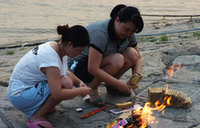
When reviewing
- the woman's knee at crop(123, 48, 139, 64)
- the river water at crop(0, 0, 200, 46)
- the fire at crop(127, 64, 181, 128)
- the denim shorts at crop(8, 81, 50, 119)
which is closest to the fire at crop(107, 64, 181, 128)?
the fire at crop(127, 64, 181, 128)

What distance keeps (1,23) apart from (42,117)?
37.0 feet

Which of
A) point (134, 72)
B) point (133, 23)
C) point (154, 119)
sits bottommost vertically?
point (154, 119)

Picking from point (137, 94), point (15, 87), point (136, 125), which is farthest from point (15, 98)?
point (137, 94)

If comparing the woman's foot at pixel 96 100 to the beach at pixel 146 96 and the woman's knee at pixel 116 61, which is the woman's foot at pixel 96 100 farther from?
the woman's knee at pixel 116 61

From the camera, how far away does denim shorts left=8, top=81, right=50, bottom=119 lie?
2996 millimetres

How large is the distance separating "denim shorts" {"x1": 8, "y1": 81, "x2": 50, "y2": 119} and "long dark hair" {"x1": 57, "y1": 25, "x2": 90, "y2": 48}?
0.57 meters

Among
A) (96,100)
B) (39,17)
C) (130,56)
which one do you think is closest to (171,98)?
(130,56)

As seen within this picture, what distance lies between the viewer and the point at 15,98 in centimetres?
302

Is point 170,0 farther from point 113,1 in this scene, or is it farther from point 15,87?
point 15,87

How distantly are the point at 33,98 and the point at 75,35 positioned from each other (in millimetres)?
819

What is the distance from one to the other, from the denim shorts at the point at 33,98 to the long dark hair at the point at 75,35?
572mm

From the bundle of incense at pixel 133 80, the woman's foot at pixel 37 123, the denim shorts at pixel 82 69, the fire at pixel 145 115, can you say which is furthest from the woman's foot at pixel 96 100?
the woman's foot at pixel 37 123

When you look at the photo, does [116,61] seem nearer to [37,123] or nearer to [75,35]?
[75,35]

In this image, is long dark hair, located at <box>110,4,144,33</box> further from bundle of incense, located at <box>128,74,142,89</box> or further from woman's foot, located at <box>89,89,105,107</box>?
woman's foot, located at <box>89,89,105,107</box>
